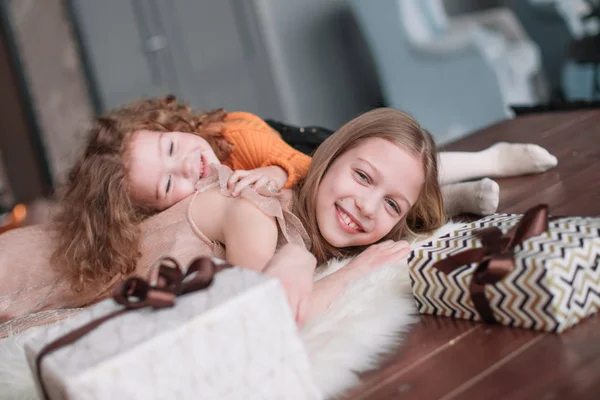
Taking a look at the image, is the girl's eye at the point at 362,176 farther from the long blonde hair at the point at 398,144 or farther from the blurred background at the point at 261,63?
the blurred background at the point at 261,63

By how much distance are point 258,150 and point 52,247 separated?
59 cm

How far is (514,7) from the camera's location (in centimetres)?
491

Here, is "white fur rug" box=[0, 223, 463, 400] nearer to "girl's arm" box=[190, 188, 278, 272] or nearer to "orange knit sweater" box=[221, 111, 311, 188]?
"girl's arm" box=[190, 188, 278, 272]

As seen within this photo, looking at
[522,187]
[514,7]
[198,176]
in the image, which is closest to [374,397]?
[198,176]

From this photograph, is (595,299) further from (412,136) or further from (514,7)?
(514,7)

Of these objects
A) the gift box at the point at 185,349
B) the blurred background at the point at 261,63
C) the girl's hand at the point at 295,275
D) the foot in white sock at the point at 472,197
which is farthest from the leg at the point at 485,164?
the blurred background at the point at 261,63

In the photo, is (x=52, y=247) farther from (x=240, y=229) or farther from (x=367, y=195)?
(x=367, y=195)

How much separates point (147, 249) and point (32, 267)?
1.07ft

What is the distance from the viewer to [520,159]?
188 centimetres

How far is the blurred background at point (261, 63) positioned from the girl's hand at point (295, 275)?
8.71 feet

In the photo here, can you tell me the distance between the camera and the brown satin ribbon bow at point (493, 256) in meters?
1.01

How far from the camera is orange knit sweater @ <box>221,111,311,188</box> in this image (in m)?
1.75

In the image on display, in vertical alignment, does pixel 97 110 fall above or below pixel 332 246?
above

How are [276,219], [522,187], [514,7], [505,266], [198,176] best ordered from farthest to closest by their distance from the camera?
[514,7] < [522,187] < [198,176] < [276,219] < [505,266]
